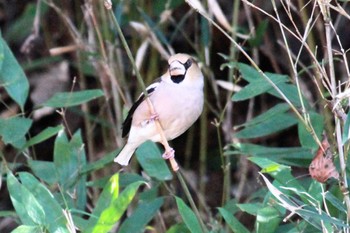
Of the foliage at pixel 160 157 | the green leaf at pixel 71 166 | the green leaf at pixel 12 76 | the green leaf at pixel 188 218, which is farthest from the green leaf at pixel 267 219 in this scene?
the green leaf at pixel 12 76

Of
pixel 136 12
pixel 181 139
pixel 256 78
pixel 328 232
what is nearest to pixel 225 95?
pixel 181 139

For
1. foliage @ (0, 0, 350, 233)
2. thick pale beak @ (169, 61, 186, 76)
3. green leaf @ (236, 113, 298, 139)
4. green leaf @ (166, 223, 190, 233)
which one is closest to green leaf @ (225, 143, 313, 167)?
foliage @ (0, 0, 350, 233)

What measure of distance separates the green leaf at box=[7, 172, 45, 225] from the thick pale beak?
1.67 ft

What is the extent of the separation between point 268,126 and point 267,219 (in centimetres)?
66

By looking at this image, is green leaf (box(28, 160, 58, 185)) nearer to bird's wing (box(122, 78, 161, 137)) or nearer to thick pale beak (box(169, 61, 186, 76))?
bird's wing (box(122, 78, 161, 137))

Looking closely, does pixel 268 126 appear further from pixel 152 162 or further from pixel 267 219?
pixel 267 219

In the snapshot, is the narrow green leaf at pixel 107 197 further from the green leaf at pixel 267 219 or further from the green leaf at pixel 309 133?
the green leaf at pixel 309 133

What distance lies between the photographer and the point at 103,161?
311 centimetres

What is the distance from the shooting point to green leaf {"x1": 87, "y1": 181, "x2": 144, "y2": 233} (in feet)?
8.29

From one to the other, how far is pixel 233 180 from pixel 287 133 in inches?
13.2

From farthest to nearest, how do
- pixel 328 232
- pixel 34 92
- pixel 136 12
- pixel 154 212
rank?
1. pixel 34 92
2. pixel 136 12
3. pixel 154 212
4. pixel 328 232

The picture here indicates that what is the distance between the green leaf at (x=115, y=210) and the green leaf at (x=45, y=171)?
567 millimetres

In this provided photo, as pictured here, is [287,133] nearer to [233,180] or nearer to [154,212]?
[233,180]

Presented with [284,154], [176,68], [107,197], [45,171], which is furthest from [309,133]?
[45,171]
